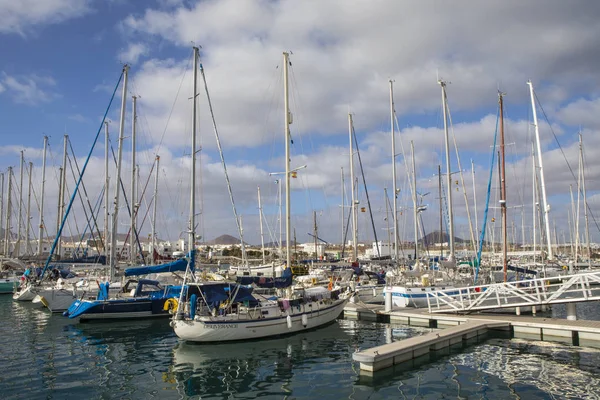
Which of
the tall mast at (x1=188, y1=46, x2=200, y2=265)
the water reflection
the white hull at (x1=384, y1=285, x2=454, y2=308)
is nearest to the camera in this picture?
the water reflection

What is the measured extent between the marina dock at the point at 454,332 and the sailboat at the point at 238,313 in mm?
5130

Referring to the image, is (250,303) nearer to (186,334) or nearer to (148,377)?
(186,334)

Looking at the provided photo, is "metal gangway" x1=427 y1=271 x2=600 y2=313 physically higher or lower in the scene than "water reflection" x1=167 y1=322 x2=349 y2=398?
higher

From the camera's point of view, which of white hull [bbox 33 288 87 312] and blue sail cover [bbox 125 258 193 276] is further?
white hull [bbox 33 288 87 312]

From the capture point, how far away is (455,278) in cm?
3497

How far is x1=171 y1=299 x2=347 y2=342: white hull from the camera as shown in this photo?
20.7 meters

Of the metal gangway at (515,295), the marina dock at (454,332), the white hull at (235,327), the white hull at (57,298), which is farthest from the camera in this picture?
the white hull at (57,298)

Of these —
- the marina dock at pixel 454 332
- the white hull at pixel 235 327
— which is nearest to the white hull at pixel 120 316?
the white hull at pixel 235 327

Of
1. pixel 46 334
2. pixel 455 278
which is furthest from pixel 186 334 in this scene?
pixel 455 278

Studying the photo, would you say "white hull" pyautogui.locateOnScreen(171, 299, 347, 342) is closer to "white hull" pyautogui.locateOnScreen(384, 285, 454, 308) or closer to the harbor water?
the harbor water

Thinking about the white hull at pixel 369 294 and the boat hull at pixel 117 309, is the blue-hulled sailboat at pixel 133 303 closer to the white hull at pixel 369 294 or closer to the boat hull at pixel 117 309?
the boat hull at pixel 117 309

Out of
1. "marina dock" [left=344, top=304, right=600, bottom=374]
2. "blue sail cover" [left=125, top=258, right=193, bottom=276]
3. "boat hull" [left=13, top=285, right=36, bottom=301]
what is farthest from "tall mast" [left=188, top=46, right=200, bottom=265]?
"boat hull" [left=13, top=285, right=36, bottom=301]

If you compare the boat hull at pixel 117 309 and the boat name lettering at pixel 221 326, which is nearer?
the boat name lettering at pixel 221 326

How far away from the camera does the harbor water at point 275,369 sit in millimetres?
14445
